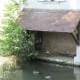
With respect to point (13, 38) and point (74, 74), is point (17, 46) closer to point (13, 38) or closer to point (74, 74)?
point (13, 38)

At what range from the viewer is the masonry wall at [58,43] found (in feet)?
54.9

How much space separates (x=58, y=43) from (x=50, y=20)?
2129mm

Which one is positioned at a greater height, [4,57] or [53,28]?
[53,28]

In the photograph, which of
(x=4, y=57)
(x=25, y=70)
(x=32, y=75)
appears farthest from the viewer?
(x=4, y=57)

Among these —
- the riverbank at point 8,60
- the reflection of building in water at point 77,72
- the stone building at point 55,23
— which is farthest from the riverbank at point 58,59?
the riverbank at point 8,60

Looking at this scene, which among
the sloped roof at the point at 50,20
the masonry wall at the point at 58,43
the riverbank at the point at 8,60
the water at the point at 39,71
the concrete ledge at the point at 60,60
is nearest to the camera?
the water at the point at 39,71

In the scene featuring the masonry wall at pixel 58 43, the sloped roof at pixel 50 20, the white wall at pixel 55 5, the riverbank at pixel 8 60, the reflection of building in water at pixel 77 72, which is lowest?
the reflection of building in water at pixel 77 72

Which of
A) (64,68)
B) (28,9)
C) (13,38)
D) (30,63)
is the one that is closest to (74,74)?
(64,68)

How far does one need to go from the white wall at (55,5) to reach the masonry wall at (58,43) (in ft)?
5.90

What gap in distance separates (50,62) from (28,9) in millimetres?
3901

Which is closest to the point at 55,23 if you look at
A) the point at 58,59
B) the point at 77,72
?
the point at 58,59

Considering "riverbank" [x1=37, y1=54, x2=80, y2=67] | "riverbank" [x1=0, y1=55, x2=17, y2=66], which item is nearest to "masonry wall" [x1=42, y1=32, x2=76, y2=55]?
"riverbank" [x1=37, y1=54, x2=80, y2=67]

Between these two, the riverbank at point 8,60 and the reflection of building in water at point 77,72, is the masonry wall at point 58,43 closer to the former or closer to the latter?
the reflection of building in water at point 77,72

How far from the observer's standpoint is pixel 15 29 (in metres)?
15.3
